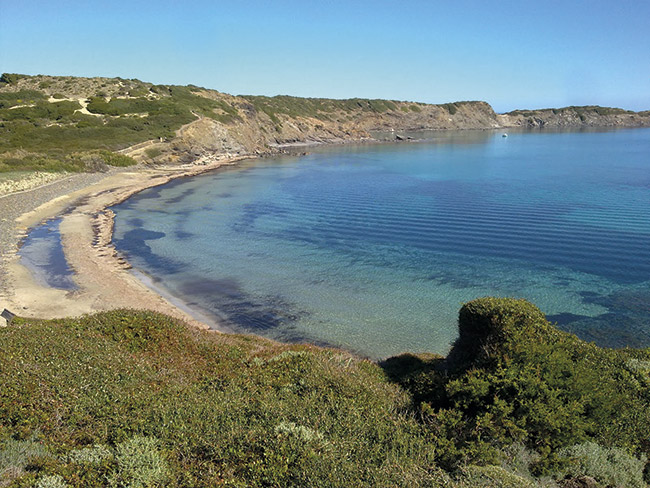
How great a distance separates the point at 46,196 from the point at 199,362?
44.1 meters

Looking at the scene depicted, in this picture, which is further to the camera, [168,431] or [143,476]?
[168,431]

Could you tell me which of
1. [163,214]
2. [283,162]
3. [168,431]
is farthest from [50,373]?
[283,162]

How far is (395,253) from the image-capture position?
29906mm

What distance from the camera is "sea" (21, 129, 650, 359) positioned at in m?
20.4

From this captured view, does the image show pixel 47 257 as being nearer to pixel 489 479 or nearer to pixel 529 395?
pixel 529 395

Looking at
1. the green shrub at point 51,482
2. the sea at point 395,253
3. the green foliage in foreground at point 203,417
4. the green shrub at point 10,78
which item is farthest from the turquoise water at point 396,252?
the green shrub at point 10,78

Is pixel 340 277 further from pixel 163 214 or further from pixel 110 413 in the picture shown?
pixel 163 214

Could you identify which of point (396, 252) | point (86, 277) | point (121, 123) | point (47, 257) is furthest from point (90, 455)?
point (121, 123)

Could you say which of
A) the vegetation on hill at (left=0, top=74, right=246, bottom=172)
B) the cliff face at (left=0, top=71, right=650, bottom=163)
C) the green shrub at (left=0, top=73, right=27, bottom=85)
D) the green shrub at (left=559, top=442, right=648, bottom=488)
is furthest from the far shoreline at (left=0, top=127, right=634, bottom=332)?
the green shrub at (left=0, top=73, right=27, bottom=85)

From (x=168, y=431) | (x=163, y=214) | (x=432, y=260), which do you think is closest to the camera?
(x=168, y=431)

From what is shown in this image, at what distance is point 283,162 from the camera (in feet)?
294

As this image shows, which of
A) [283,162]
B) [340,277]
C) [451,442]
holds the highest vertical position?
[283,162]

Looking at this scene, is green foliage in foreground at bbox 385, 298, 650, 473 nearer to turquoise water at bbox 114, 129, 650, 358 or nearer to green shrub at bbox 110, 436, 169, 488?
green shrub at bbox 110, 436, 169, 488

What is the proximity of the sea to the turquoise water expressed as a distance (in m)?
0.12
